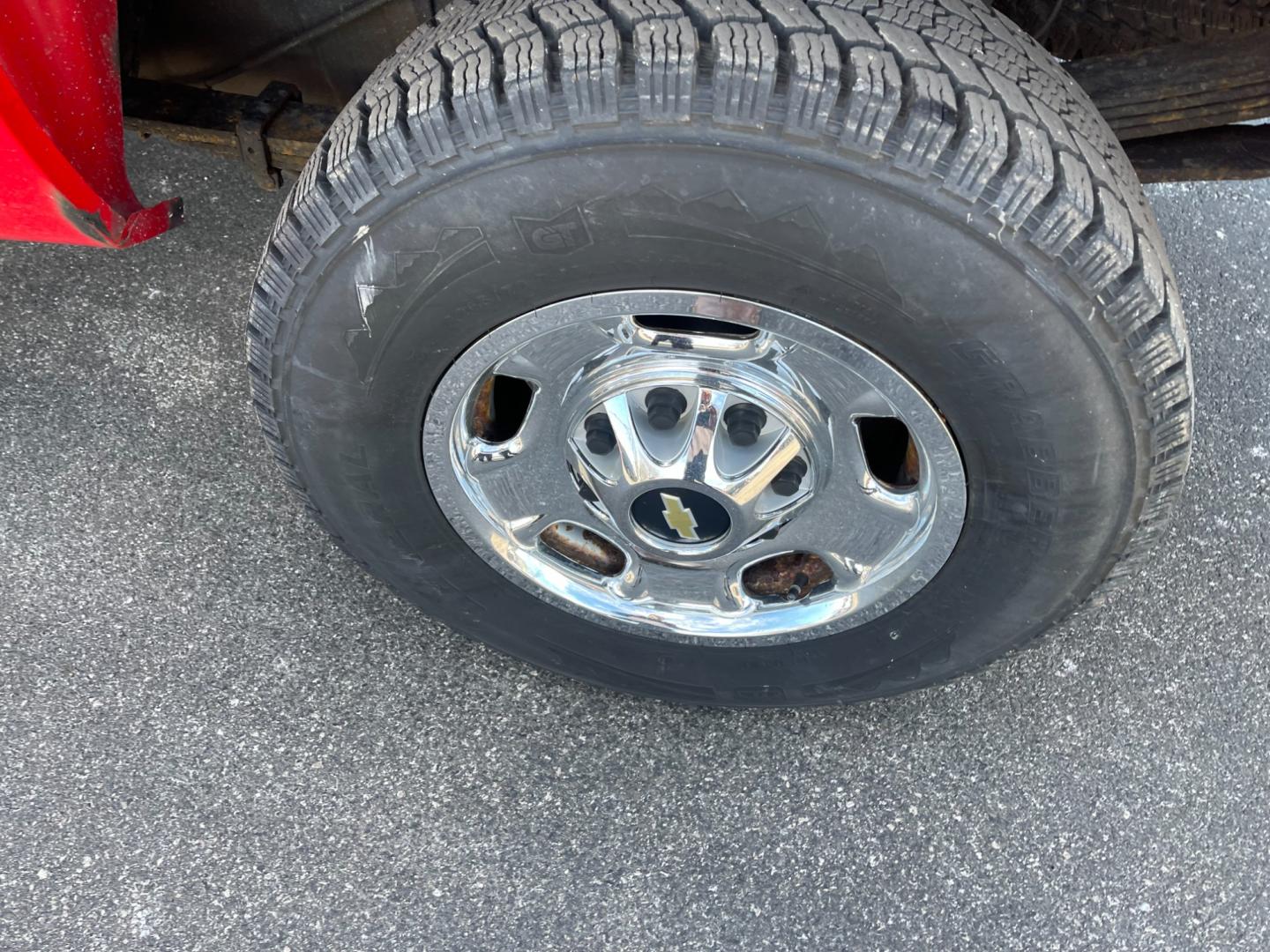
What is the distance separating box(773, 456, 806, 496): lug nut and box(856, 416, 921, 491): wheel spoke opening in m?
0.11

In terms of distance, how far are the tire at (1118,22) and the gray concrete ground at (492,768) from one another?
41.5 inches

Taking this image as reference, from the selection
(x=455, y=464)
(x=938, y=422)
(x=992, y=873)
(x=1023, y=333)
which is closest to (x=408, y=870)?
(x=455, y=464)

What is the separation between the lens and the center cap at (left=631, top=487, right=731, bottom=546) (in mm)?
1754

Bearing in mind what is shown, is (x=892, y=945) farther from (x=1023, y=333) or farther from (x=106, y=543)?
(x=106, y=543)

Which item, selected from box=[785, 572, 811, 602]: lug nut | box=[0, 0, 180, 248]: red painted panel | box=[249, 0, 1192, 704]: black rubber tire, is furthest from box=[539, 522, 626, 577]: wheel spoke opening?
box=[0, 0, 180, 248]: red painted panel

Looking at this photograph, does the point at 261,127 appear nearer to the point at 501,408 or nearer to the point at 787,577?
the point at 501,408

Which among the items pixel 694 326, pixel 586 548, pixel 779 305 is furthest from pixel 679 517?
pixel 779 305

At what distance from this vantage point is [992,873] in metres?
1.92

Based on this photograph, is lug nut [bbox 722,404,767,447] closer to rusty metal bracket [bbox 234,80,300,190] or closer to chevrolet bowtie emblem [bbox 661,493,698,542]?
chevrolet bowtie emblem [bbox 661,493,698,542]

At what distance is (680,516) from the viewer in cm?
179

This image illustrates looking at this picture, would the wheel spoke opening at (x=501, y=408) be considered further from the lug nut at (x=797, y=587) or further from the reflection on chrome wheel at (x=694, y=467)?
the lug nut at (x=797, y=587)

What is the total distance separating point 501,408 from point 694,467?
0.37m

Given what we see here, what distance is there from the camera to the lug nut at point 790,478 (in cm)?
171

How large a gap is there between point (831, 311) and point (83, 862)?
1.56m
